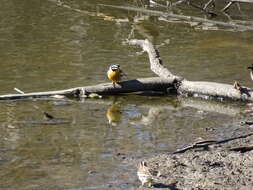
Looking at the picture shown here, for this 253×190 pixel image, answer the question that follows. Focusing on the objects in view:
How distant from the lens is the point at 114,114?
9375mm

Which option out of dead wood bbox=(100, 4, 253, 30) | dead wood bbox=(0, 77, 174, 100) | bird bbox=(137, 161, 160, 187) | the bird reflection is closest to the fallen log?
dead wood bbox=(0, 77, 174, 100)

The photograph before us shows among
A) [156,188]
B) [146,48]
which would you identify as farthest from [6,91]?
[156,188]

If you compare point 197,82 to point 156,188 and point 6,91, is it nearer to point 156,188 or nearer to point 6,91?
point 6,91

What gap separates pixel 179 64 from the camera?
12023 mm

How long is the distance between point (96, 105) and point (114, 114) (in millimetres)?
465

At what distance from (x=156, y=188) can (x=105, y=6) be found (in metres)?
13.7

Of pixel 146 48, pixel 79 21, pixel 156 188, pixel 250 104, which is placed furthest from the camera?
pixel 79 21

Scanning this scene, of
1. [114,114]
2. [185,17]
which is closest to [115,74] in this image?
[114,114]

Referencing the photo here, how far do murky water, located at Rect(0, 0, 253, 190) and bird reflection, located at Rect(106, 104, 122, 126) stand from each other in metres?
0.02

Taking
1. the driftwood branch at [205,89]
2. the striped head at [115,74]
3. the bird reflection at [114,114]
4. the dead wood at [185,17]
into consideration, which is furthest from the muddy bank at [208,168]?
the dead wood at [185,17]

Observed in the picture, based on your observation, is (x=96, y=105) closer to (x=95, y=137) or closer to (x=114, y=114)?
(x=114, y=114)

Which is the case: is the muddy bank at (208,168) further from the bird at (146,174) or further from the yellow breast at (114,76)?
the yellow breast at (114,76)

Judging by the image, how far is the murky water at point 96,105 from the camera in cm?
706

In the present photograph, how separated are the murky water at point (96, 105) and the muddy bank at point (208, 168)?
325mm
